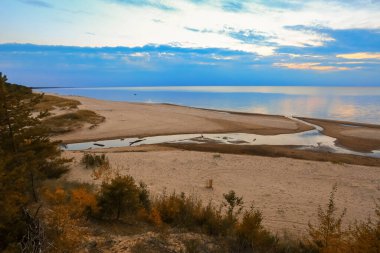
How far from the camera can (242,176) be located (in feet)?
56.3

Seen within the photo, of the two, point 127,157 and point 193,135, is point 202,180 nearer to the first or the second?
point 127,157

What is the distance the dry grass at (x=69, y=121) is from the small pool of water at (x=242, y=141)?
18.8 ft

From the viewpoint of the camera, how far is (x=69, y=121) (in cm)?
3544

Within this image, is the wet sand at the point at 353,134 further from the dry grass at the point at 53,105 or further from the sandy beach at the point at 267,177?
the dry grass at the point at 53,105

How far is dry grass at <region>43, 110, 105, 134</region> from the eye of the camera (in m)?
33.0

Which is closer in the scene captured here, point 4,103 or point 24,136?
point 4,103

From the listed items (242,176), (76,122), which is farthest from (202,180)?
(76,122)

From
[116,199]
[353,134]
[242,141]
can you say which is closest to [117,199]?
[116,199]

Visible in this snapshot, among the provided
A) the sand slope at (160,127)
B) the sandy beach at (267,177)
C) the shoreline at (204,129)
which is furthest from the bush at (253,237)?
the sand slope at (160,127)

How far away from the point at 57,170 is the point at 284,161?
13703 mm

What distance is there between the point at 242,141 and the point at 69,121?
753 inches

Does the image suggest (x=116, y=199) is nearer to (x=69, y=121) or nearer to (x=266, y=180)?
(x=266, y=180)

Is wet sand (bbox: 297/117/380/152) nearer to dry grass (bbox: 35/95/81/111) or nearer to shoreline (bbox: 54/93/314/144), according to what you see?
shoreline (bbox: 54/93/314/144)

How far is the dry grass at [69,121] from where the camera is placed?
108 ft
